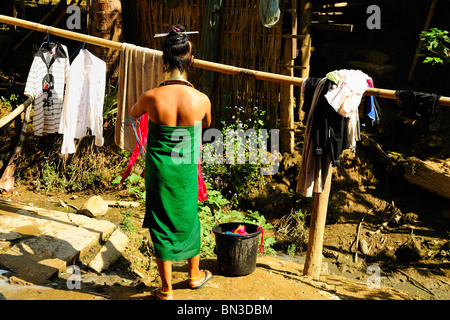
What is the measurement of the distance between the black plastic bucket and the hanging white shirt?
1741 millimetres

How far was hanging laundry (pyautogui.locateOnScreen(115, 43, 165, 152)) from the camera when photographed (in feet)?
15.8

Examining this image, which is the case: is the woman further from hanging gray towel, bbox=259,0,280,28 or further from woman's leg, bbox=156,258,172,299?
hanging gray towel, bbox=259,0,280,28

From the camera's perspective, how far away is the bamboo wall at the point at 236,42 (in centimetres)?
704

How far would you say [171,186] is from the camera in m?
3.83

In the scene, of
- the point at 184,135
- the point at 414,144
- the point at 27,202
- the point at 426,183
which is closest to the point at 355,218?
the point at 426,183

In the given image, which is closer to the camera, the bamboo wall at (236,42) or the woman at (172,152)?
the woman at (172,152)

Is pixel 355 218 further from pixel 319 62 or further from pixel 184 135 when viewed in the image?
pixel 184 135

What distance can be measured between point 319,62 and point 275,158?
2598mm

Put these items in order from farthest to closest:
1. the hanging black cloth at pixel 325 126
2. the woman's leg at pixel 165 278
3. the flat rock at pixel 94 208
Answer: the flat rock at pixel 94 208 → the hanging black cloth at pixel 325 126 → the woman's leg at pixel 165 278

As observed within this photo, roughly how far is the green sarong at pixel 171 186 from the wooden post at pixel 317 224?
4.32 feet

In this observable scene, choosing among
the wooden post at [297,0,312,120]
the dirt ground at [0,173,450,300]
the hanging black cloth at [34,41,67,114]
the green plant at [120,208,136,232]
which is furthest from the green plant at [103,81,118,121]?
the wooden post at [297,0,312,120]

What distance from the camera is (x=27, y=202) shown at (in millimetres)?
6207

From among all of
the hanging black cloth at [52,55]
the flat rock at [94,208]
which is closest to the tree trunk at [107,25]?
the hanging black cloth at [52,55]

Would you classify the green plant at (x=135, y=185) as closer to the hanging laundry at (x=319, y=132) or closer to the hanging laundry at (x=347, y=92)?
the hanging laundry at (x=319, y=132)
